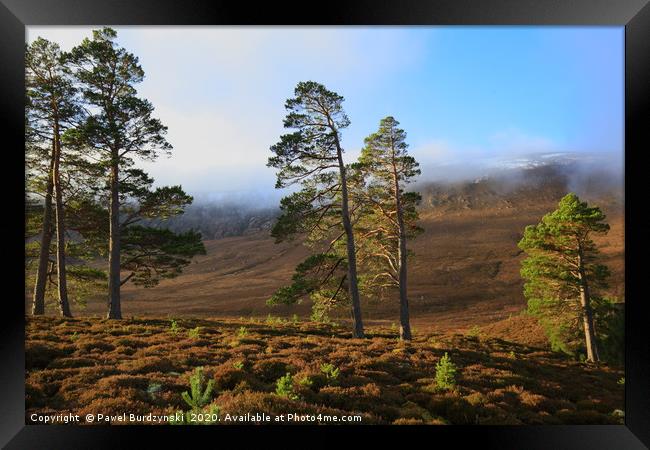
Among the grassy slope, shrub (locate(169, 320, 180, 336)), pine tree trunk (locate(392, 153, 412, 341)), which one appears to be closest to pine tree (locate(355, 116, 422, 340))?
pine tree trunk (locate(392, 153, 412, 341))

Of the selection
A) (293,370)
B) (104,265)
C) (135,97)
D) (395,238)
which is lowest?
(293,370)

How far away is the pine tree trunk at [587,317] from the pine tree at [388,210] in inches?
196

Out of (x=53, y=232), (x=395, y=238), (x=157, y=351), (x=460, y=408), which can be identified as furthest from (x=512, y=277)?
(x=53, y=232)

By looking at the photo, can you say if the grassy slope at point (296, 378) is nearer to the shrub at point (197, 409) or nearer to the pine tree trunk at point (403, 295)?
the shrub at point (197, 409)

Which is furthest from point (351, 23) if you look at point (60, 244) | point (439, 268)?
point (439, 268)

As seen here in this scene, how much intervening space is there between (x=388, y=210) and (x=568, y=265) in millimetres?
5941

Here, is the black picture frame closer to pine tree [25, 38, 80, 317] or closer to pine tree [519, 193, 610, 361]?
pine tree [25, 38, 80, 317]

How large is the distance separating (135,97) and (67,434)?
25.3 feet

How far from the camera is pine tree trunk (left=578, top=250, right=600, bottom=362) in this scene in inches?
334

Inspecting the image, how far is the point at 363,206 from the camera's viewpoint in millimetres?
9164

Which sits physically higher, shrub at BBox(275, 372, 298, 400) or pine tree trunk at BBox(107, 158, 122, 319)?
pine tree trunk at BBox(107, 158, 122, 319)

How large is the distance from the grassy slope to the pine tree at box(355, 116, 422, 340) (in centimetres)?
231

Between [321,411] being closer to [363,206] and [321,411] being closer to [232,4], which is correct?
[363,206]

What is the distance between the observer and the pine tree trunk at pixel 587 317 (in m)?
8.49
